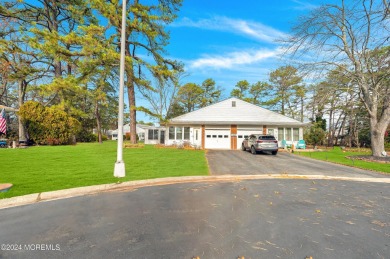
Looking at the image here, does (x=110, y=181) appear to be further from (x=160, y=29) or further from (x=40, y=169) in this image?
(x=160, y=29)

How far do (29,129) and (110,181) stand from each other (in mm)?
18881

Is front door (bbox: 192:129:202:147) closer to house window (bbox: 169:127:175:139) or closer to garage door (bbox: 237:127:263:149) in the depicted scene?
house window (bbox: 169:127:175:139)

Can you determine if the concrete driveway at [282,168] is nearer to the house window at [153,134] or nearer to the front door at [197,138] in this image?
the front door at [197,138]

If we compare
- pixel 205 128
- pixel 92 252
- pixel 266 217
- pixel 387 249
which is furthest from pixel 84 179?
pixel 205 128

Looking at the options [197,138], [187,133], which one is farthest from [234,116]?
[187,133]

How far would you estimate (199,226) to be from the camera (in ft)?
12.0

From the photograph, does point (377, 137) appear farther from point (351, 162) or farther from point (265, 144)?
point (265, 144)

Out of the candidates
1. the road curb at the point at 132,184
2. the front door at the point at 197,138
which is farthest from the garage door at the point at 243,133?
the road curb at the point at 132,184

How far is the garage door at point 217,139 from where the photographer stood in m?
24.8

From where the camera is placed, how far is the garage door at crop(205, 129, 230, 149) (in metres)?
24.8

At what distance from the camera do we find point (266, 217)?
4.16m

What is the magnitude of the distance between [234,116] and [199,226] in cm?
2285

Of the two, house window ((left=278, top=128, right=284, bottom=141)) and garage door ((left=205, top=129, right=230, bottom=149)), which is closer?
garage door ((left=205, top=129, right=230, bottom=149))

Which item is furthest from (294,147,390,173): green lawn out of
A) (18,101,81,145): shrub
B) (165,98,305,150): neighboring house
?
(18,101,81,145): shrub
